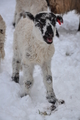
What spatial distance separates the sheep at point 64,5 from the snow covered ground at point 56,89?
89cm

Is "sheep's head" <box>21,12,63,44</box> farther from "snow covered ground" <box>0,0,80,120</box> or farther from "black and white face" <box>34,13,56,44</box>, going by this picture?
"snow covered ground" <box>0,0,80,120</box>

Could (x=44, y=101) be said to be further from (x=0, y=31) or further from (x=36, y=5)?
(x=36, y=5)

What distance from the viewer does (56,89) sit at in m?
4.79

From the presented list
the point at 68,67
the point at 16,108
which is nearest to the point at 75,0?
the point at 68,67

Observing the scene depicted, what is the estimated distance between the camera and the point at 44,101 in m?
4.27

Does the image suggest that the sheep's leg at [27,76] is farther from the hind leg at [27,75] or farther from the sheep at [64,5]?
the sheep at [64,5]

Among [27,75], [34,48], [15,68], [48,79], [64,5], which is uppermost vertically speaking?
[64,5]

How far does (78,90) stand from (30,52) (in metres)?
1.64

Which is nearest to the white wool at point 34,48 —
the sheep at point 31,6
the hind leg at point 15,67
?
the hind leg at point 15,67

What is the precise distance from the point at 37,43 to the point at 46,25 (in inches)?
18.6

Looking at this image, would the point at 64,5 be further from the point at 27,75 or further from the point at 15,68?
the point at 27,75

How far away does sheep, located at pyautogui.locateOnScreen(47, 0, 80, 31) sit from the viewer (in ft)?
24.8

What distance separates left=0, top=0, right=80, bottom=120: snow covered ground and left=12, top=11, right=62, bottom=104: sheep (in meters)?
0.33

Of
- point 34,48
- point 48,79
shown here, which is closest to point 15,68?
point 48,79
